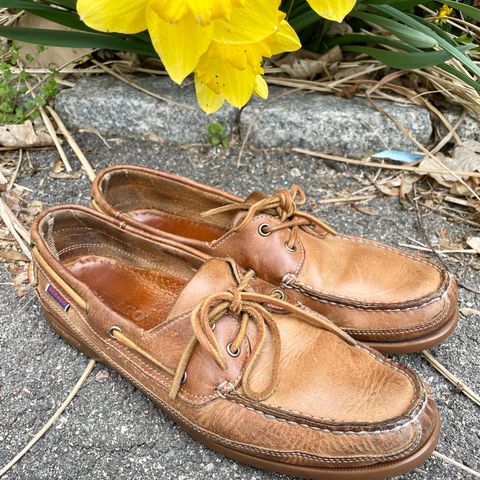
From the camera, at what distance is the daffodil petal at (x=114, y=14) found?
651mm

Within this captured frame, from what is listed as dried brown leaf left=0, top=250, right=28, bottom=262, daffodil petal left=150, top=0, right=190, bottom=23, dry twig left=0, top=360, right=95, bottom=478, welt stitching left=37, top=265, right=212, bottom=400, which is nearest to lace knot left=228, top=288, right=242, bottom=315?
welt stitching left=37, top=265, right=212, bottom=400

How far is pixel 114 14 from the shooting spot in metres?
0.66

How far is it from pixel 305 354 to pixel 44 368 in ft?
1.82

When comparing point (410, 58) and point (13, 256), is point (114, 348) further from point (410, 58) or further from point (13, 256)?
point (410, 58)

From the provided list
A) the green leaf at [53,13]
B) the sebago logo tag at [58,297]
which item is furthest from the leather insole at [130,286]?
the green leaf at [53,13]

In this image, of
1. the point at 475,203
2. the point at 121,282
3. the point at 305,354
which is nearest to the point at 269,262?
the point at 305,354

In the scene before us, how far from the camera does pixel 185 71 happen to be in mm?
719

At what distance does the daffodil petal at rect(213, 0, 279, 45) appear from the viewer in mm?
674

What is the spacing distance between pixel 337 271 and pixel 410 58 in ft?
2.14

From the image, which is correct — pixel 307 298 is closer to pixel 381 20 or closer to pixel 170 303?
pixel 170 303

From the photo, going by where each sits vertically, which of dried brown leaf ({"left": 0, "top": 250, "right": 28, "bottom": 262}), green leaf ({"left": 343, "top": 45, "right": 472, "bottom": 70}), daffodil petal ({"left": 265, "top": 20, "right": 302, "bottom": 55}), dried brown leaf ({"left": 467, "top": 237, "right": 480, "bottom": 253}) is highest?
daffodil petal ({"left": 265, "top": 20, "right": 302, "bottom": 55})

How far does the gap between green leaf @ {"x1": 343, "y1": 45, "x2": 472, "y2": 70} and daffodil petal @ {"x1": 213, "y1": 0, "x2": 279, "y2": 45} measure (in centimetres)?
79

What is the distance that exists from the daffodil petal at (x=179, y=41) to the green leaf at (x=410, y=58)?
0.84 meters

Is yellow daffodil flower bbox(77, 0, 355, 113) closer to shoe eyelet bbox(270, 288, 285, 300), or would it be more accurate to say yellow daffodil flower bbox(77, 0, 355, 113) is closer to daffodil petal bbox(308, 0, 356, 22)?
daffodil petal bbox(308, 0, 356, 22)
